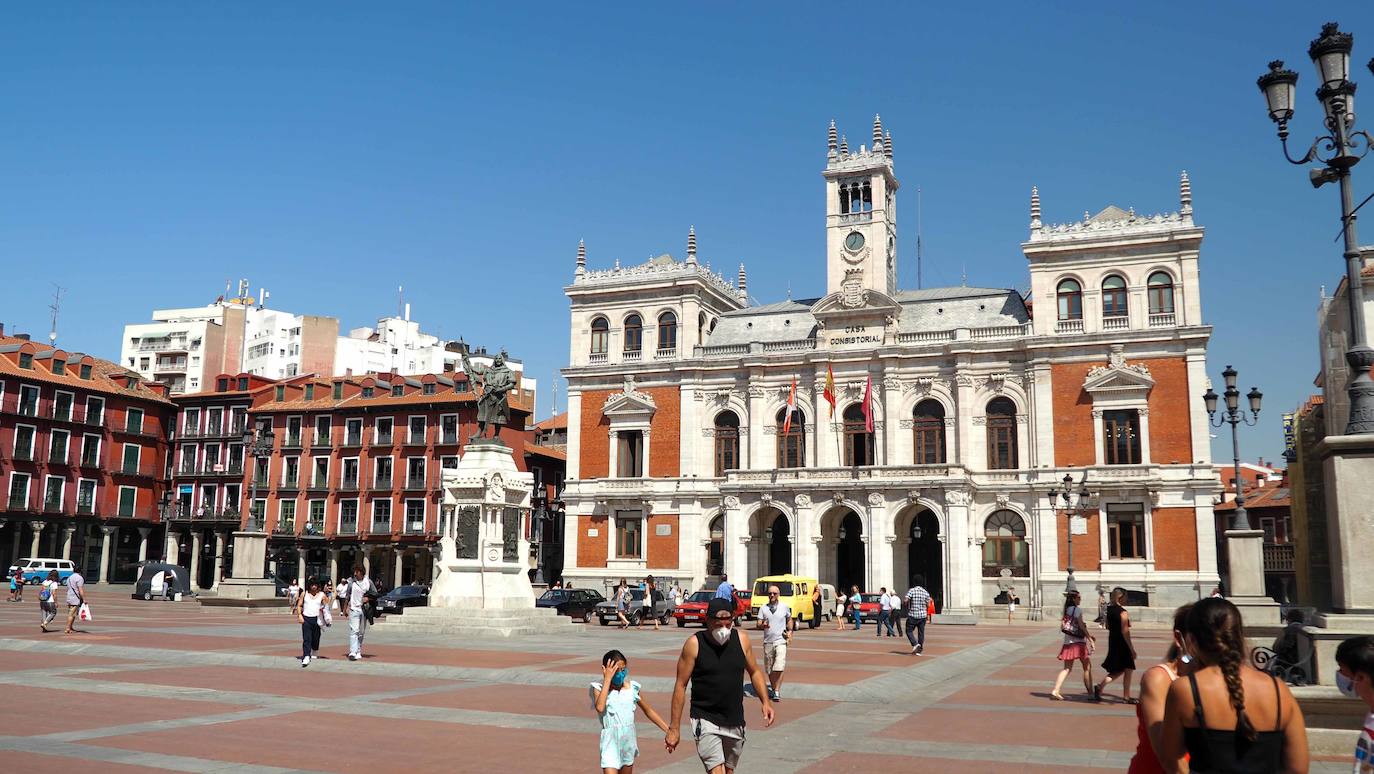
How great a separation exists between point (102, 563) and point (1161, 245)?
64.9 meters

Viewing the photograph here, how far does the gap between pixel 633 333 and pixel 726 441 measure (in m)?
8.48

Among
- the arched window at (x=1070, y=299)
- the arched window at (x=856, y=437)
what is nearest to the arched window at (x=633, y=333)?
the arched window at (x=856, y=437)

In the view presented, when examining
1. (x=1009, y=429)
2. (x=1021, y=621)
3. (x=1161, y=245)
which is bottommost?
(x=1021, y=621)

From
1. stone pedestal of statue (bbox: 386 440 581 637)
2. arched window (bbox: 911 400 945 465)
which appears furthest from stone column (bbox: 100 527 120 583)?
arched window (bbox: 911 400 945 465)

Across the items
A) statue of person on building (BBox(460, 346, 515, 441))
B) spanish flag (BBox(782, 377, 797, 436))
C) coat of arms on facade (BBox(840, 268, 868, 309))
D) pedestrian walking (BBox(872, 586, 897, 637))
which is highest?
coat of arms on facade (BBox(840, 268, 868, 309))

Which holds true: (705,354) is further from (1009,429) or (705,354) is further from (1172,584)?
(1172,584)

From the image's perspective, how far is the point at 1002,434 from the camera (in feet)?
174

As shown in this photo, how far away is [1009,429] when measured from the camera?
52.9m

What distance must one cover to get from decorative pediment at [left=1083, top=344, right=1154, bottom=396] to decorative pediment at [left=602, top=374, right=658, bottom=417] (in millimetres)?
22535

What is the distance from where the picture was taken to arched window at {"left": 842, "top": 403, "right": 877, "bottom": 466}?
55156 mm

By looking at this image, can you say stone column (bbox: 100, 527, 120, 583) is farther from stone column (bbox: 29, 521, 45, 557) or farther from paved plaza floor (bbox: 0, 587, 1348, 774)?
paved plaza floor (bbox: 0, 587, 1348, 774)

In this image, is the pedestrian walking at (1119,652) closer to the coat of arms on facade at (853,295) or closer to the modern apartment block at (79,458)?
the coat of arms on facade at (853,295)

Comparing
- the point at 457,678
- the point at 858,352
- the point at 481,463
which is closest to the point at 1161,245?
the point at 858,352

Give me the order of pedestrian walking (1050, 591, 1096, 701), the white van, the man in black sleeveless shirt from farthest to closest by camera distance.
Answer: the white van, pedestrian walking (1050, 591, 1096, 701), the man in black sleeveless shirt
